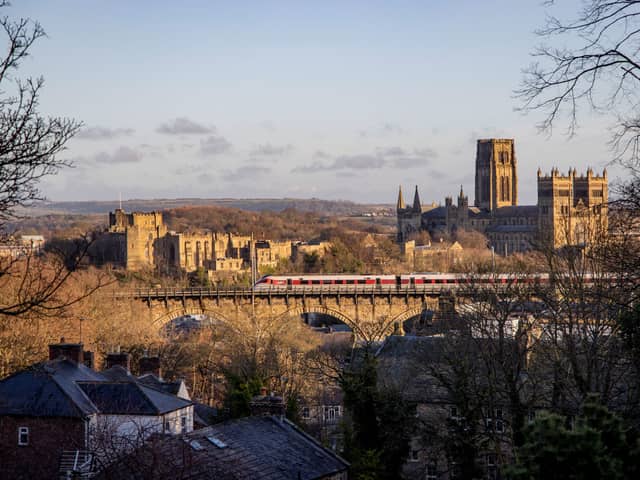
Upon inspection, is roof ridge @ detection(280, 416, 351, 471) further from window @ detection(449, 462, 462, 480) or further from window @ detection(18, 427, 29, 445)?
window @ detection(18, 427, 29, 445)

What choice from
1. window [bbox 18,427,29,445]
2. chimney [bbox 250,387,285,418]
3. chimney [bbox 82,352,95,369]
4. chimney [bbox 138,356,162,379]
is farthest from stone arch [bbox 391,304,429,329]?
window [bbox 18,427,29,445]

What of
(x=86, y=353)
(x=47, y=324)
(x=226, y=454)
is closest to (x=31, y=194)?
(x=226, y=454)

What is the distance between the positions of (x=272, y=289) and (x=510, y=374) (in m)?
45.7

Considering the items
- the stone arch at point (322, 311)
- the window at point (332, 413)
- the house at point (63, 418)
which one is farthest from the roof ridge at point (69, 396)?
the stone arch at point (322, 311)

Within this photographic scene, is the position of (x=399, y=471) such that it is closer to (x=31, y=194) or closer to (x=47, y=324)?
(x=31, y=194)

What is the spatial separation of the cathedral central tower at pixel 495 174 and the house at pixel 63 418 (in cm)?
15755

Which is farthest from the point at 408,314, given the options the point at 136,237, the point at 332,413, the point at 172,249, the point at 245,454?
the point at 172,249

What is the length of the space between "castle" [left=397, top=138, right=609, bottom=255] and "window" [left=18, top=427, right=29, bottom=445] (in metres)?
120

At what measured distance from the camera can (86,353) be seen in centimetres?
2859

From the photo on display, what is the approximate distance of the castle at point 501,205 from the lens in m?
147

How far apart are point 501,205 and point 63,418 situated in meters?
162

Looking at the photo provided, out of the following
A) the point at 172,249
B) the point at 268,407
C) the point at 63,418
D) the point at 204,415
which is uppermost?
the point at 268,407

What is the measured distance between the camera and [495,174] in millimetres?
178375

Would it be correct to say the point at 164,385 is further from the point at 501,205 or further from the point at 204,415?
the point at 501,205
